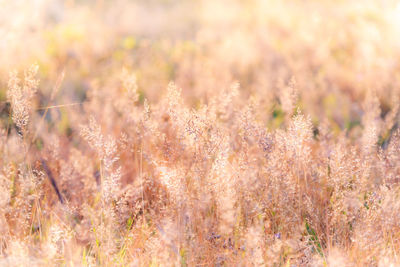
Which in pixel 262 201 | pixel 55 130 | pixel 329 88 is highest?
pixel 262 201

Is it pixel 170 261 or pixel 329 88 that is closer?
pixel 170 261

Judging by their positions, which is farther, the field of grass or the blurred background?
the blurred background

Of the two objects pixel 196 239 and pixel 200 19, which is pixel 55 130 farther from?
pixel 200 19

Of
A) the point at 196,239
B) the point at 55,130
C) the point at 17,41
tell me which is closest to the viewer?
the point at 196,239

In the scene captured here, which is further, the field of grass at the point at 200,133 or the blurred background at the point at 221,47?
the blurred background at the point at 221,47

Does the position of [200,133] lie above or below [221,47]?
Answer: above

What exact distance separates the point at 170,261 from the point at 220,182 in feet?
1.46

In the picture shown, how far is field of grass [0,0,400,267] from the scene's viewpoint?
1.88 meters

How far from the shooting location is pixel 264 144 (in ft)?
6.80

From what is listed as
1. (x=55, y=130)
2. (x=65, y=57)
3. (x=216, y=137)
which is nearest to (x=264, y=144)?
(x=216, y=137)

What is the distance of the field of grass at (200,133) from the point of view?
188 centimetres

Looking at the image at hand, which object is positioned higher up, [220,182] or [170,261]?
[220,182]

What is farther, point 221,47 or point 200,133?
point 221,47

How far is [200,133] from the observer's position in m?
2.01
